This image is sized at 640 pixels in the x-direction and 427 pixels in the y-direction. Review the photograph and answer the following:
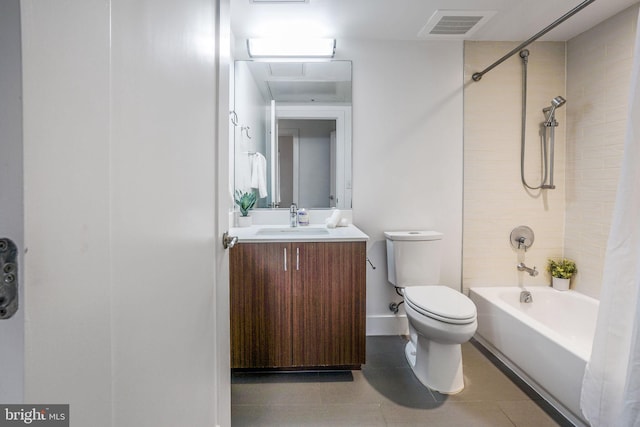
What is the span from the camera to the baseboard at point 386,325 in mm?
2472

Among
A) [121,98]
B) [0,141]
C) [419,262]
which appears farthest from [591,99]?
[0,141]

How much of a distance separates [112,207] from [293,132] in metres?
1.97

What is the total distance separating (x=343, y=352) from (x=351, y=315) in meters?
0.22

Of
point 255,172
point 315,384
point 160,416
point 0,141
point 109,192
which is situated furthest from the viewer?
point 255,172

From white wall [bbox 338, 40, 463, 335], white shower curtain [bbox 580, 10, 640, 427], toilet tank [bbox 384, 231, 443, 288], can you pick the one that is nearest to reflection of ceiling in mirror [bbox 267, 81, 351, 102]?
white wall [bbox 338, 40, 463, 335]

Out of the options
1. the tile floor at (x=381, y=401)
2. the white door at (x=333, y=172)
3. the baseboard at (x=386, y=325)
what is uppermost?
the white door at (x=333, y=172)

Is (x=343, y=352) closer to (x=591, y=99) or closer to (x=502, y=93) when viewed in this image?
(x=502, y=93)

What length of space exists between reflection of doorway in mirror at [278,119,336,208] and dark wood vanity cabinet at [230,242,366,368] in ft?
2.29

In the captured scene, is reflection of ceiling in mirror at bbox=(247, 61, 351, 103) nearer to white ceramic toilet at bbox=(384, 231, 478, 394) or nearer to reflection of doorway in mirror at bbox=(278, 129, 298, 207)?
reflection of doorway in mirror at bbox=(278, 129, 298, 207)

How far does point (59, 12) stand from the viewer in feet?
1.42

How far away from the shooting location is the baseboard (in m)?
2.47

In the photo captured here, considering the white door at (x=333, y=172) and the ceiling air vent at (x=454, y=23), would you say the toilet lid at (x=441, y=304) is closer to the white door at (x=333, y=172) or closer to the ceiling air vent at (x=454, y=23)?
the white door at (x=333, y=172)

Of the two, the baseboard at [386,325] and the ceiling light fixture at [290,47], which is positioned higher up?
the ceiling light fixture at [290,47]

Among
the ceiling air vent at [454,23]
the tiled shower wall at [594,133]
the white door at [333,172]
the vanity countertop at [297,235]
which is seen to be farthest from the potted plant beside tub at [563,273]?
the ceiling air vent at [454,23]
